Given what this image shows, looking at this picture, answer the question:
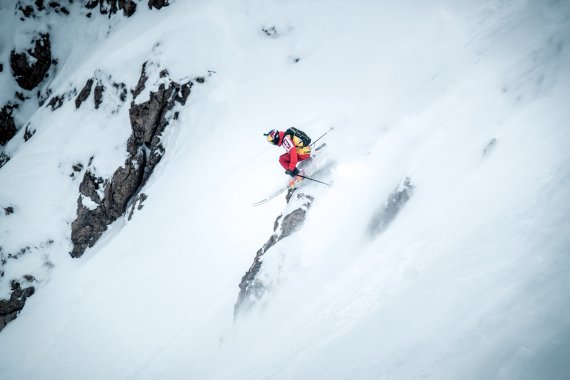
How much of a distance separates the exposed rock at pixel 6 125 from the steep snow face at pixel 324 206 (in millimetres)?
7758

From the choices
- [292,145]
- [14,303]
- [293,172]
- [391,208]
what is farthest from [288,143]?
[14,303]

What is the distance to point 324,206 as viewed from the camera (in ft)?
30.5

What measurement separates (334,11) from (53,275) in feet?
68.9

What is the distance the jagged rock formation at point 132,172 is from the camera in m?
16.8

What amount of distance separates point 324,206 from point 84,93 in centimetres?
1836

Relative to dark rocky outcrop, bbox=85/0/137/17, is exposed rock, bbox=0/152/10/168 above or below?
below

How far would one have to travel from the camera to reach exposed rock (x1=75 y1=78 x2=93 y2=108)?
64.3 feet

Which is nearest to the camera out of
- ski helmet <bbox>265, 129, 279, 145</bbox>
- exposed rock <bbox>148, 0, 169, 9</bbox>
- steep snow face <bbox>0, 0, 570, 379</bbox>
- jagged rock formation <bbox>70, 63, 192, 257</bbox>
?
steep snow face <bbox>0, 0, 570, 379</bbox>

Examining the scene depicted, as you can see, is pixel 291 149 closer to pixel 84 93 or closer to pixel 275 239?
pixel 275 239

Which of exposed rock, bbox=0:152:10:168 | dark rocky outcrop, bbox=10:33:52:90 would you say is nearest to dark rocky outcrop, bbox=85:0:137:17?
dark rocky outcrop, bbox=10:33:52:90

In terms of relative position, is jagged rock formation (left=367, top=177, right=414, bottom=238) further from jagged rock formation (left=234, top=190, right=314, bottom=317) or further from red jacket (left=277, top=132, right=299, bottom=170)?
red jacket (left=277, top=132, right=299, bottom=170)

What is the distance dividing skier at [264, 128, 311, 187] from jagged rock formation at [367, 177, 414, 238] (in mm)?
2924

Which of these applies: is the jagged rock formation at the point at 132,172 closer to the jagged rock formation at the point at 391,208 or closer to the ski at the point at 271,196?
the ski at the point at 271,196

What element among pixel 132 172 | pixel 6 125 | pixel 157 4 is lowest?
pixel 132 172
